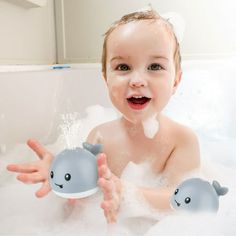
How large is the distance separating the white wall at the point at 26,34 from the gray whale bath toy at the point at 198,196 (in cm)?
87

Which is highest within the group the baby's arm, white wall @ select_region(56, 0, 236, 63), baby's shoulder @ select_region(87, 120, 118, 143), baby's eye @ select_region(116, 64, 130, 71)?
white wall @ select_region(56, 0, 236, 63)

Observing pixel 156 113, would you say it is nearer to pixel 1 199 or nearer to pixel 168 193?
pixel 168 193

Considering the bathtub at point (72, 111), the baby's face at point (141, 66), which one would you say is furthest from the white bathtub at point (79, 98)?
the baby's face at point (141, 66)

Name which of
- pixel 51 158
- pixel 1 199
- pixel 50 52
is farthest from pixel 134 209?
pixel 50 52

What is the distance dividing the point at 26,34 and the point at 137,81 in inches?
32.0

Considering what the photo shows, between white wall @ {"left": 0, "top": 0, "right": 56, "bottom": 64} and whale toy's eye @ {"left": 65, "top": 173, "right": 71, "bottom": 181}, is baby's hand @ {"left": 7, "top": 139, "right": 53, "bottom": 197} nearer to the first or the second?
whale toy's eye @ {"left": 65, "top": 173, "right": 71, "bottom": 181}

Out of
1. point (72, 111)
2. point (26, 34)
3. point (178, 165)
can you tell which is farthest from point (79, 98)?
point (178, 165)

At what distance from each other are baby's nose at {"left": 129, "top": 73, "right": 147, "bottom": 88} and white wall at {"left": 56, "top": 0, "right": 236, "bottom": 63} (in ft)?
2.59

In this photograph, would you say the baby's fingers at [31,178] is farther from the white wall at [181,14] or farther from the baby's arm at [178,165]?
the white wall at [181,14]

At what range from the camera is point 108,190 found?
26.1 inches

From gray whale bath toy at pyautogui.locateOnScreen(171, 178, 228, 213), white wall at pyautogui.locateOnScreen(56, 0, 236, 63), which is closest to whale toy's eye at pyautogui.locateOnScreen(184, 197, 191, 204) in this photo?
gray whale bath toy at pyautogui.locateOnScreen(171, 178, 228, 213)

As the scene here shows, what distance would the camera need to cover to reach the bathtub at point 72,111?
29.8 inches

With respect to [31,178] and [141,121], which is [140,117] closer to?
[141,121]

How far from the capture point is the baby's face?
0.80m
